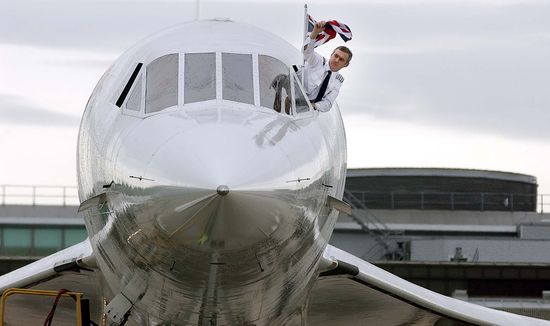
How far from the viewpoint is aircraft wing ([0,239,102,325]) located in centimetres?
1738

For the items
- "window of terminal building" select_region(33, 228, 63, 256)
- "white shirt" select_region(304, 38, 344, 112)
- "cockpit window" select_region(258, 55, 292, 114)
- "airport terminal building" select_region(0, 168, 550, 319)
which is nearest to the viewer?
"cockpit window" select_region(258, 55, 292, 114)

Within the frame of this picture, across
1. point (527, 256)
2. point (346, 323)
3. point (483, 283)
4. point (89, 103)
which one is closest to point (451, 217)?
point (527, 256)

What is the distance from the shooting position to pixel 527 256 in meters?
41.5

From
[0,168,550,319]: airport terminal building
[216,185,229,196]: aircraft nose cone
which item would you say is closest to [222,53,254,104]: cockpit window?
[216,185,229,196]: aircraft nose cone

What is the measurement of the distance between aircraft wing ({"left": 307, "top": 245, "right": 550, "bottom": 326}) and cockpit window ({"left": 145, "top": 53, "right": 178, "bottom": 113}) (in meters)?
4.55

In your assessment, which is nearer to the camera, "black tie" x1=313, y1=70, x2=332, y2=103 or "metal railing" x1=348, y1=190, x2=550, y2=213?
"black tie" x1=313, y1=70, x2=332, y2=103

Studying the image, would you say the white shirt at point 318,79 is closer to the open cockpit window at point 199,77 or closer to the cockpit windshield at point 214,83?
the cockpit windshield at point 214,83

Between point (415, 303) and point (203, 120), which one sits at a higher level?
point (203, 120)

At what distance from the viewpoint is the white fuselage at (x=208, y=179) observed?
1199 centimetres

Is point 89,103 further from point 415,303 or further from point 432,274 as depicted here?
point 432,274

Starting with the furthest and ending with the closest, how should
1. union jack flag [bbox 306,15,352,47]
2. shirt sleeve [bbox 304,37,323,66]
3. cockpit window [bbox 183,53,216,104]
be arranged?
union jack flag [bbox 306,15,352,47]
shirt sleeve [bbox 304,37,323,66]
cockpit window [bbox 183,53,216,104]

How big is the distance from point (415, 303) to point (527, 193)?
39.1 meters

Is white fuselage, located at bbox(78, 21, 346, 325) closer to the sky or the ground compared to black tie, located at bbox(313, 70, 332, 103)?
closer to the ground

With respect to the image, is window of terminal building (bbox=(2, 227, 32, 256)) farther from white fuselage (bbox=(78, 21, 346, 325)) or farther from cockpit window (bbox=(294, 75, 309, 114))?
cockpit window (bbox=(294, 75, 309, 114))
